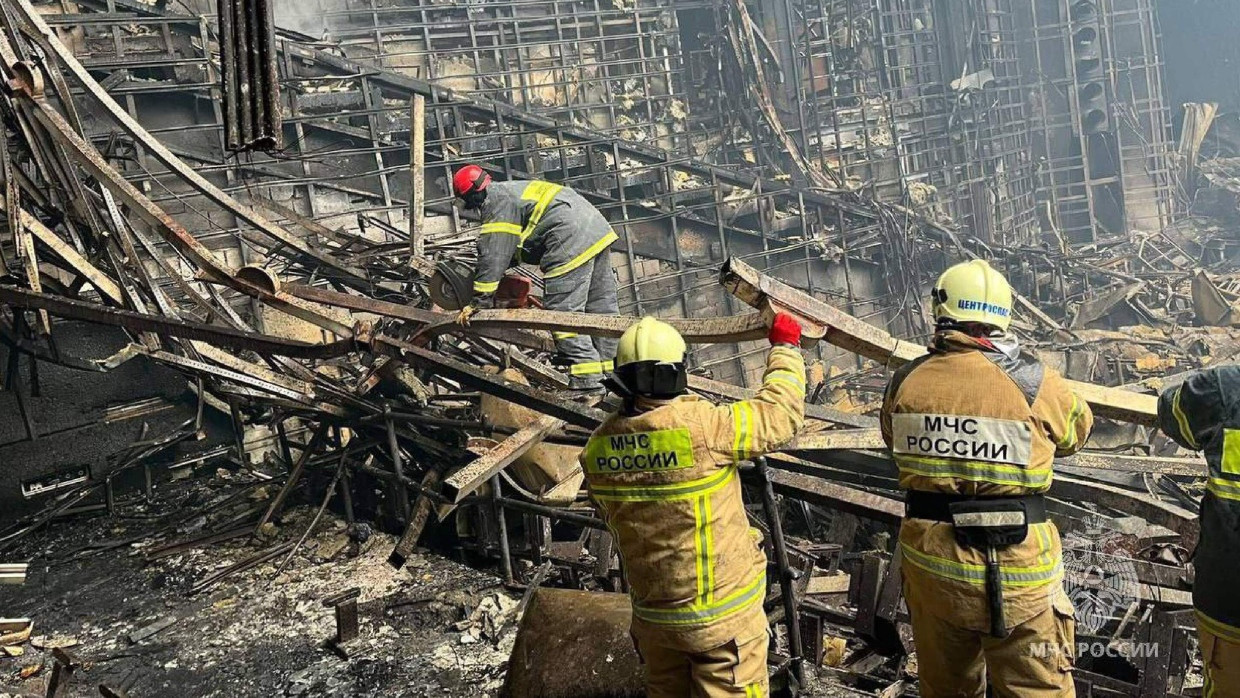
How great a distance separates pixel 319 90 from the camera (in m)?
11.8

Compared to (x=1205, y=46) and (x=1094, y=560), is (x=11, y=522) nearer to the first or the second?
(x=1094, y=560)

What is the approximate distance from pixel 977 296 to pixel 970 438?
0.48 meters

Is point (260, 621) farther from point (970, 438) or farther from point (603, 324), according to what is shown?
point (970, 438)

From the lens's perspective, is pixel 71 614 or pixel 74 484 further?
pixel 74 484

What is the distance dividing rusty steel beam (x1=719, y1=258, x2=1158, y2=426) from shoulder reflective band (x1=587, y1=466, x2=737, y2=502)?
2.64 feet

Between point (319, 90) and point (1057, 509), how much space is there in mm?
10630

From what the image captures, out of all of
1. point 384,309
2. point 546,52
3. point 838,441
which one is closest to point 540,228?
point 384,309

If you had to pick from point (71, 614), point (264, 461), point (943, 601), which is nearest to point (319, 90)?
point (264, 461)

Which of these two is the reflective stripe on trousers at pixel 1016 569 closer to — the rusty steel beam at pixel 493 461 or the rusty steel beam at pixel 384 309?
the rusty steel beam at pixel 493 461

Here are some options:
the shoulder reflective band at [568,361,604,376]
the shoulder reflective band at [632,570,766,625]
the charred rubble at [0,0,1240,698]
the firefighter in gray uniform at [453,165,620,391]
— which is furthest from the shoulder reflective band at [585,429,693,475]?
the shoulder reflective band at [568,361,604,376]

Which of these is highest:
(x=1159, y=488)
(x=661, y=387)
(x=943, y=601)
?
(x=661, y=387)

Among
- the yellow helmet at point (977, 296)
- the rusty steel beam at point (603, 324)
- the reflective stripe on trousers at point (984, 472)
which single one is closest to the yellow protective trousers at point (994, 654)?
the reflective stripe on trousers at point (984, 472)

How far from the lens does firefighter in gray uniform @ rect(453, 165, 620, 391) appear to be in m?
6.05

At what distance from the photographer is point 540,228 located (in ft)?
21.0
